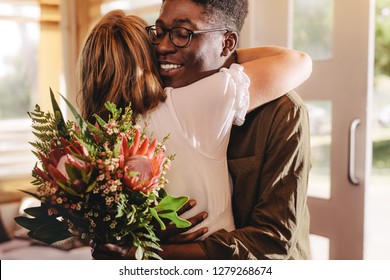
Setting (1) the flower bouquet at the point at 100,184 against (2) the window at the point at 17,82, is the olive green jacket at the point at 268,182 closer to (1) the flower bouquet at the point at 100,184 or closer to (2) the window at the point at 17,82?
(1) the flower bouquet at the point at 100,184

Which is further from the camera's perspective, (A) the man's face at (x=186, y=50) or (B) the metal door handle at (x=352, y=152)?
(B) the metal door handle at (x=352, y=152)

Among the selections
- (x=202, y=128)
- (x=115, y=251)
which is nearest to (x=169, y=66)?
(x=202, y=128)

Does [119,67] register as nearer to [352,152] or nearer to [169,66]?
[169,66]

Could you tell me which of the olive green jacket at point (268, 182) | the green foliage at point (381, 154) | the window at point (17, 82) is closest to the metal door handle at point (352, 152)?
the green foliage at point (381, 154)

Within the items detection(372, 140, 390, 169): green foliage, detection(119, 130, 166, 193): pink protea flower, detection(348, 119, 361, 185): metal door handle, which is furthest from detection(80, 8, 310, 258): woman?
detection(372, 140, 390, 169): green foliage

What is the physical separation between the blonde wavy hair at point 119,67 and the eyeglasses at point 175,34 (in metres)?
0.03

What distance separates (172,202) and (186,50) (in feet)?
0.99

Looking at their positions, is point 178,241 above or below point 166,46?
below

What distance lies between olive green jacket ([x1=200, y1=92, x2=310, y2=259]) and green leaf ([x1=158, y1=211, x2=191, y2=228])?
9 cm

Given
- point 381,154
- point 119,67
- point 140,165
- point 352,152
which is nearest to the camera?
point 140,165

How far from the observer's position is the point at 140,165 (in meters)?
0.78

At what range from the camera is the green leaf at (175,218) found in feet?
2.85

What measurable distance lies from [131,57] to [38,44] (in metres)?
0.81
